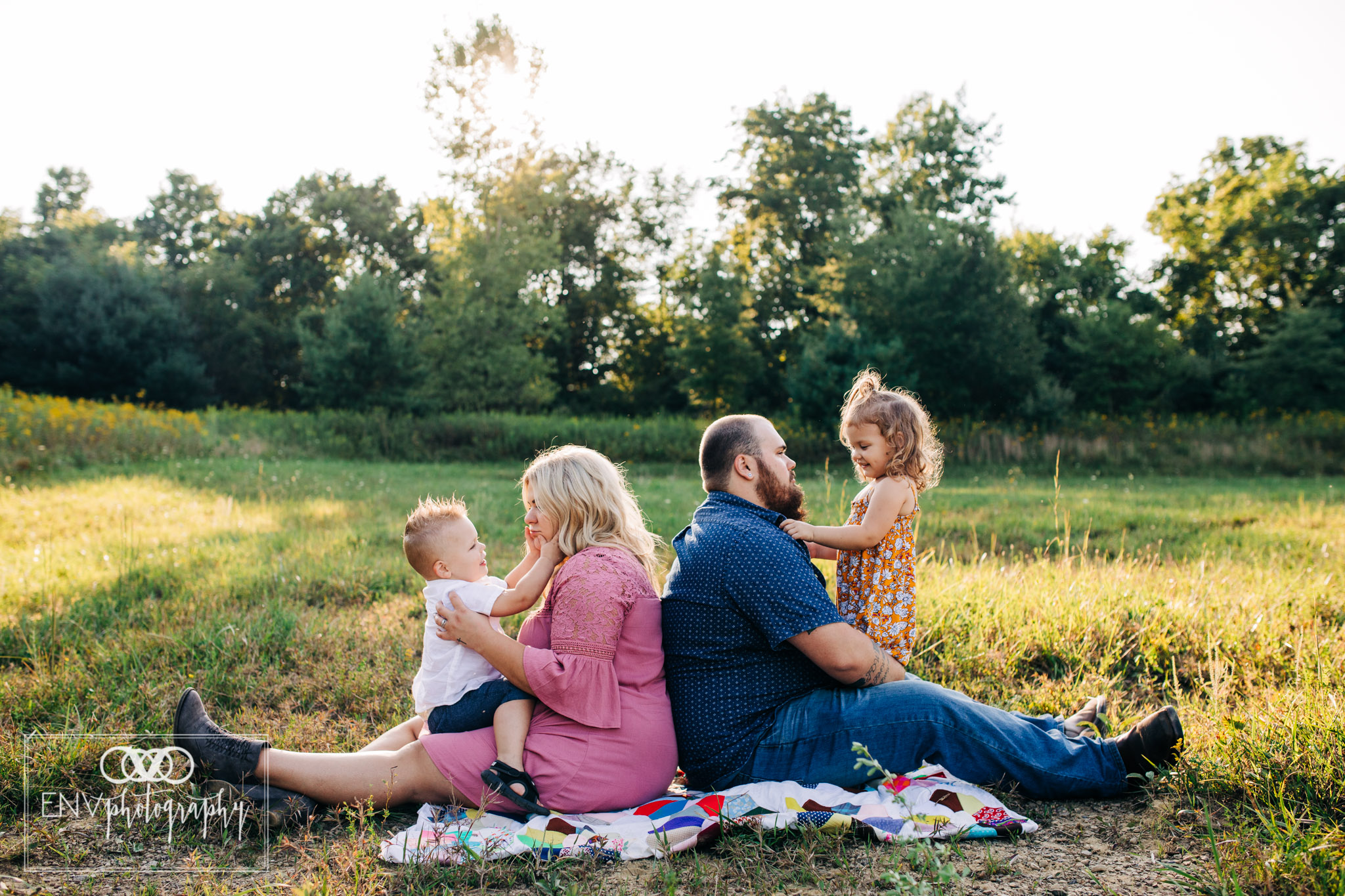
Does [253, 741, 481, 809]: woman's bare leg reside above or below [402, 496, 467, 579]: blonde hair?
below

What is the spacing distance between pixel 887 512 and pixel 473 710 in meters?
1.86

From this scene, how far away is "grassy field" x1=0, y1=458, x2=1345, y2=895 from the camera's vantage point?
2488 millimetres

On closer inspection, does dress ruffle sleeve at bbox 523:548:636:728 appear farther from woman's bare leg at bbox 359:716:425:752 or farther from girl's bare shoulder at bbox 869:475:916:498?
girl's bare shoulder at bbox 869:475:916:498

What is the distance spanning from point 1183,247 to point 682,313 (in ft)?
84.8

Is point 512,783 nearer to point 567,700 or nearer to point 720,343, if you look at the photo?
point 567,700

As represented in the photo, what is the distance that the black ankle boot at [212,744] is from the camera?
9.48ft

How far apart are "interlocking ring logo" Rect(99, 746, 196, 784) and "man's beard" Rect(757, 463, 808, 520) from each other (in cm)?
239

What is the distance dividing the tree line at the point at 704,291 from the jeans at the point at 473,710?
18360 millimetres

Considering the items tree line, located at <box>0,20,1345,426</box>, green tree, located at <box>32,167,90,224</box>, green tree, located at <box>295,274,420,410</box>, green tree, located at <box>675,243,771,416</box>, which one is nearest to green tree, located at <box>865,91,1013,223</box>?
tree line, located at <box>0,20,1345,426</box>

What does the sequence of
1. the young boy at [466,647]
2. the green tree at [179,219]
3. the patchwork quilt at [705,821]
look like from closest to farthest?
the patchwork quilt at [705,821] → the young boy at [466,647] → the green tree at [179,219]

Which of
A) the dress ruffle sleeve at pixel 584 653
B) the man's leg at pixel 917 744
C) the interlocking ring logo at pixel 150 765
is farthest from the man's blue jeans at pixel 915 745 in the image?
the interlocking ring logo at pixel 150 765

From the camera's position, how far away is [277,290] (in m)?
38.4

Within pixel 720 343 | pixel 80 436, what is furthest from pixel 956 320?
pixel 80 436

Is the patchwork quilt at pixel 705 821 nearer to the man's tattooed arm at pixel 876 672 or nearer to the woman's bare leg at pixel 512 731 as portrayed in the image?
the woman's bare leg at pixel 512 731
